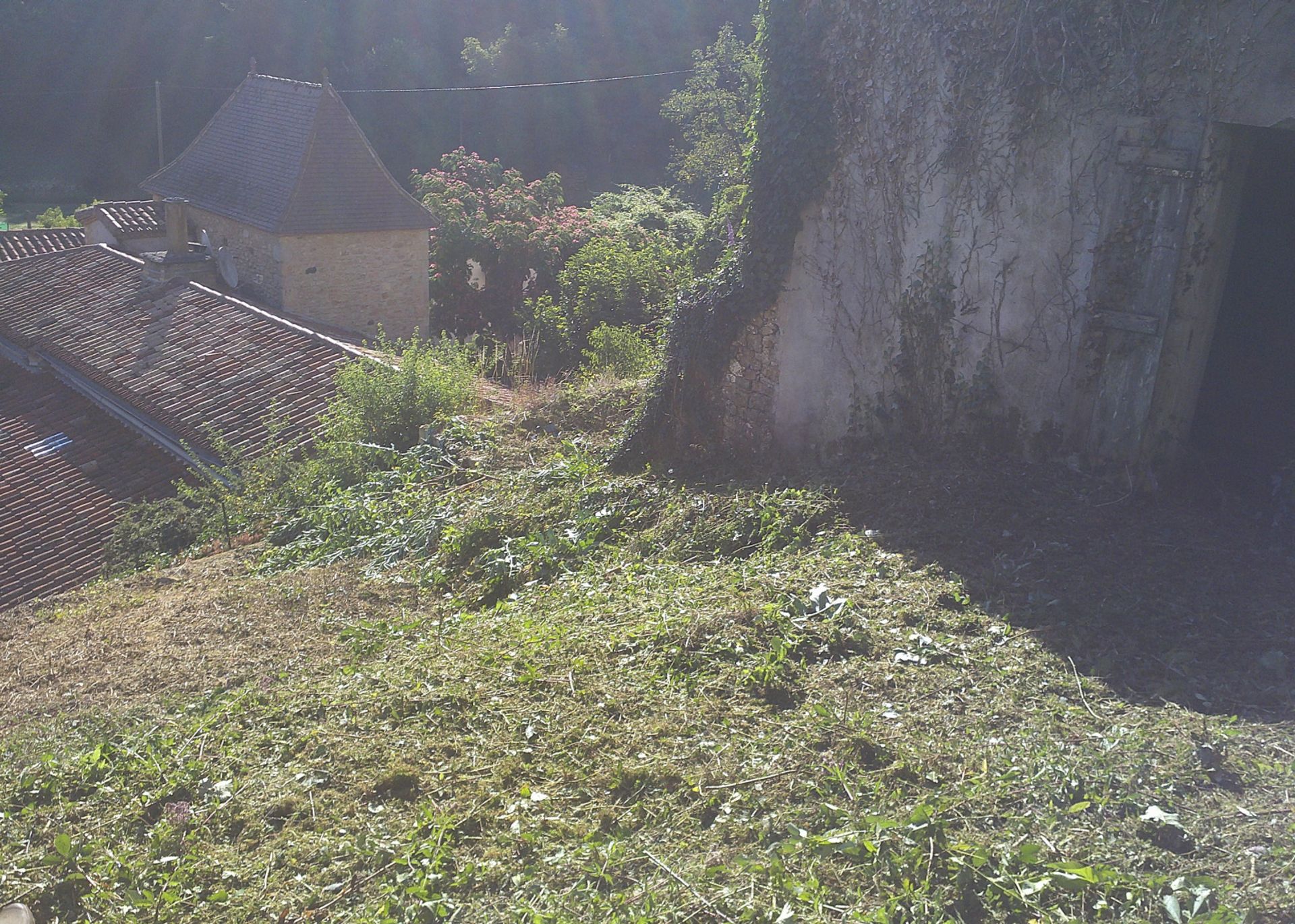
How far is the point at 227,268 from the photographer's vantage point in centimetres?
2241

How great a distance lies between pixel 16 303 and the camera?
17844 mm

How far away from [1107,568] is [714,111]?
26.2m

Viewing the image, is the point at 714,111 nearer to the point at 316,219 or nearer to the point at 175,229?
the point at 316,219

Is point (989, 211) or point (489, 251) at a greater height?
point (989, 211)

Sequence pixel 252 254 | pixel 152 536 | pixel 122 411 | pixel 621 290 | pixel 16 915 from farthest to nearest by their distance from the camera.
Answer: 1. pixel 252 254
2. pixel 621 290
3. pixel 122 411
4. pixel 152 536
5. pixel 16 915

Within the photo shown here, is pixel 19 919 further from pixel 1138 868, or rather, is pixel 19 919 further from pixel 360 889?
pixel 1138 868

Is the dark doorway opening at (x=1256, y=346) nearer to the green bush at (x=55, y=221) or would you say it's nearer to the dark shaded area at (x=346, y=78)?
the green bush at (x=55, y=221)

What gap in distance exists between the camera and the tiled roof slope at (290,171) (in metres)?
22.4

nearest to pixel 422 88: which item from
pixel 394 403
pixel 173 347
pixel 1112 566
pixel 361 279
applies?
pixel 361 279

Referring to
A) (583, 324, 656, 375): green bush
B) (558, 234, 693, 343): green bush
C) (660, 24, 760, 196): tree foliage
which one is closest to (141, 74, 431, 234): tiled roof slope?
(558, 234, 693, 343): green bush

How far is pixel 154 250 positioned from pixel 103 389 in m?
11.2

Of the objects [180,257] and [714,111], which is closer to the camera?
[180,257]

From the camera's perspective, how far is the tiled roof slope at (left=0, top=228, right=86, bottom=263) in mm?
23969

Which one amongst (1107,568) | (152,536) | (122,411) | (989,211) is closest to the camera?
(1107,568)
